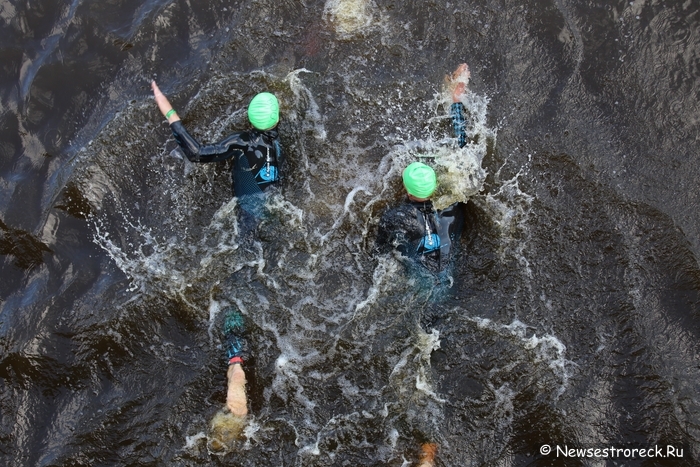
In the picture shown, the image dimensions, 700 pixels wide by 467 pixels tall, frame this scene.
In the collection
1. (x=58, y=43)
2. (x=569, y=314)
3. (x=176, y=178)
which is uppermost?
(x=58, y=43)

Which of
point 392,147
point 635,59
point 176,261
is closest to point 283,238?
point 176,261

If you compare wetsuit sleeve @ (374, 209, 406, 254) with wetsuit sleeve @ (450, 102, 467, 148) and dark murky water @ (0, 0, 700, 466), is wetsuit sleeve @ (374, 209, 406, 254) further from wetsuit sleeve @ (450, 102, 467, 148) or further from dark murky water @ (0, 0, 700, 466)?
wetsuit sleeve @ (450, 102, 467, 148)

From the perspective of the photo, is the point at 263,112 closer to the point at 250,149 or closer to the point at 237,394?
the point at 250,149

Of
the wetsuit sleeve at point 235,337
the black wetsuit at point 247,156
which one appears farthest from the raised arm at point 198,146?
the wetsuit sleeve at point 235,337

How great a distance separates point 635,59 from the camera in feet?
23.2

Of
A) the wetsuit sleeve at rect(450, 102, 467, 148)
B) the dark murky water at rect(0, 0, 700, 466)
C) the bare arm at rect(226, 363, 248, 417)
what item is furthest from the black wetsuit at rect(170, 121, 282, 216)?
the wetsuit sleeve at rect(450, 102, 467, 148)

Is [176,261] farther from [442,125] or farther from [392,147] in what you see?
[442,125]

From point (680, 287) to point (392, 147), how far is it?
13.6 feet

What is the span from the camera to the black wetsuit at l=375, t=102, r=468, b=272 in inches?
245

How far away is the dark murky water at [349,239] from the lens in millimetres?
5926

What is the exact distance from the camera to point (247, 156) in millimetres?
6480

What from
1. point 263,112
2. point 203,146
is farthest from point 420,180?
point 203,146

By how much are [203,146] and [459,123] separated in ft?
11.5

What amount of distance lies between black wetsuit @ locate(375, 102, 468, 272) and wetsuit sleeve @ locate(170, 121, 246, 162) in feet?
7.37
